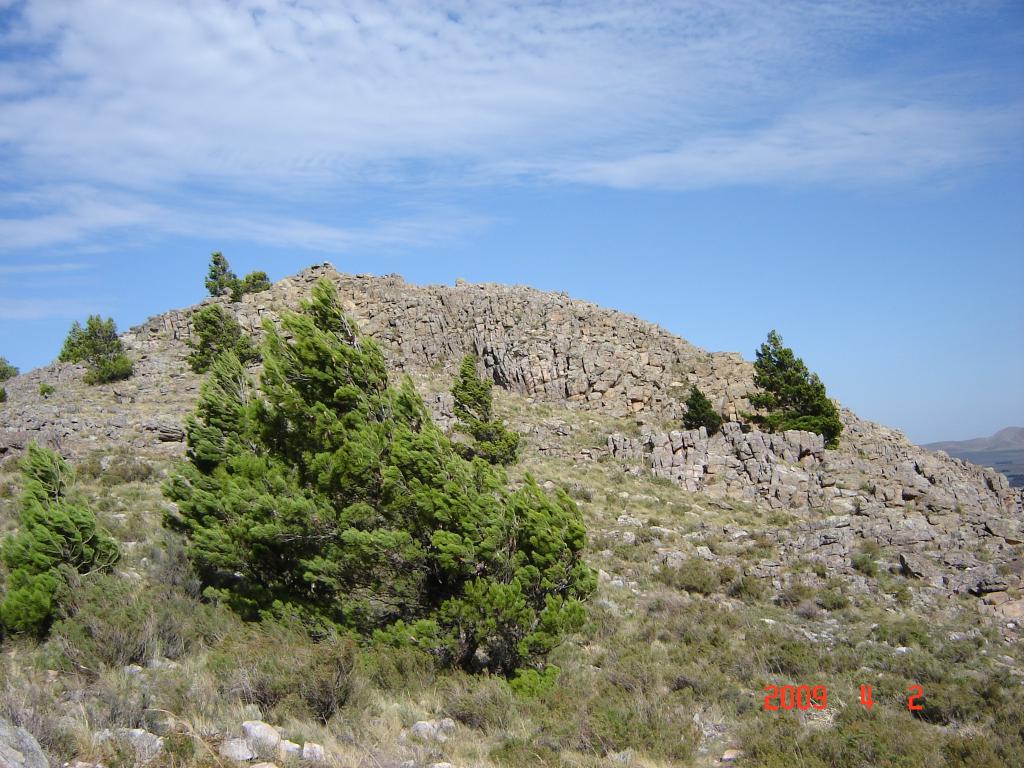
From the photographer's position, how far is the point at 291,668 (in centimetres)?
901

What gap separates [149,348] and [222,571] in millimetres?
42983

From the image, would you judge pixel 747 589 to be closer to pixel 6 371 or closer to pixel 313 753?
pixel 313 753

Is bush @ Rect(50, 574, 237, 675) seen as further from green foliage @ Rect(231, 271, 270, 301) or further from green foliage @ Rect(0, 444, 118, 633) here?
green foliage @ Rect(231, 271, 270, 301)

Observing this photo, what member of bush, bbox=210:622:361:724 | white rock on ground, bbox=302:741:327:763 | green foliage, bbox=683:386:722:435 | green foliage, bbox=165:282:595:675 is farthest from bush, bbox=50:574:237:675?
green foliage, bbox=683:386:722:435

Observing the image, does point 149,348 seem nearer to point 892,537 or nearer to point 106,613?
point 106,613

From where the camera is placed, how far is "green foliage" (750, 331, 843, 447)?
34875 mm

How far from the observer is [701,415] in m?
36.3

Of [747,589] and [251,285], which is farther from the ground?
[251,285]

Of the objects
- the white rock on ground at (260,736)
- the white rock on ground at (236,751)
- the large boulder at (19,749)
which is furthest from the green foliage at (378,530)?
the large boulder at (19,749)

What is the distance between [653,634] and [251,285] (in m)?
52.4

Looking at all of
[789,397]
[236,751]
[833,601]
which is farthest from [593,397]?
[236,751]

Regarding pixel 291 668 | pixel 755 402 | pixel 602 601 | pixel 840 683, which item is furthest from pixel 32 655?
pixel 755 402

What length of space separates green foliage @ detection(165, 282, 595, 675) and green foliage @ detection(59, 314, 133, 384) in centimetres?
3533
